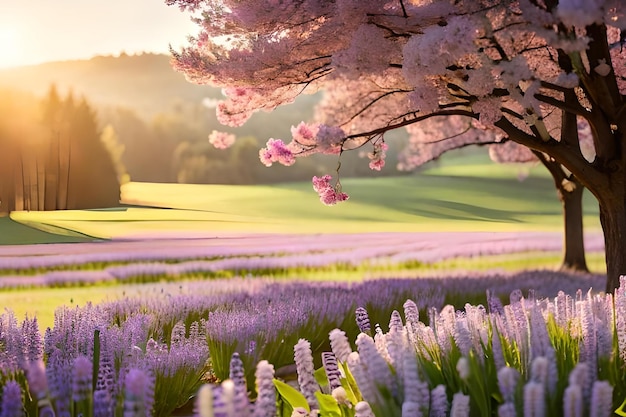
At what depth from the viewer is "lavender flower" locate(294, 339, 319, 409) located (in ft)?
7.55

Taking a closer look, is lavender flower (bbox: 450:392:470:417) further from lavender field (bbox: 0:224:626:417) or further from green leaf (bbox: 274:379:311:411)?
green leaf (bbox: 274:379:311:411)

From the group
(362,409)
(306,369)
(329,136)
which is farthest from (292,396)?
(329,136)

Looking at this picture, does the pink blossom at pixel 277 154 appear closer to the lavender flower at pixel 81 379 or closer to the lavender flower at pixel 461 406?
the lavender flower at pixel 81 379

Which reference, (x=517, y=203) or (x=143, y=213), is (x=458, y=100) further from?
(x=517, y=203)

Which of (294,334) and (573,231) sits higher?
(573,231)

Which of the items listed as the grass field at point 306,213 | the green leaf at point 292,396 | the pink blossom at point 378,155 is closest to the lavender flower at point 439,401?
the green leaf at point 292,396

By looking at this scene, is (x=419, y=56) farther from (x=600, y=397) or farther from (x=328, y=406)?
(x=600, y=397)

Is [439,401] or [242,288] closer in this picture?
[439,401]

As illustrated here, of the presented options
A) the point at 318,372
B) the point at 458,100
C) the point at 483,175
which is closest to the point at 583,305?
the point at 318,372

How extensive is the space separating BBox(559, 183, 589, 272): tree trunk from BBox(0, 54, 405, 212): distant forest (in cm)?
550

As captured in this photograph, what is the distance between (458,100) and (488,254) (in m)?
6.44

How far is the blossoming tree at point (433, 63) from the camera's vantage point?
5.23 m

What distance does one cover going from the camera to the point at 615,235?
675cm

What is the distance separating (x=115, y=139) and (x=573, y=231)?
28.5ft
